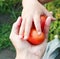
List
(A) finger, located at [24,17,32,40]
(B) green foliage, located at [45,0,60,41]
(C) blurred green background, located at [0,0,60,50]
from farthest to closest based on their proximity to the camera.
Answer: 1. (C) blurred green background, located at [0,0,60,50]
2. (B) green foliage, located at [45,0,60,41]
3. (A) finger, located at [24,17,32,40]

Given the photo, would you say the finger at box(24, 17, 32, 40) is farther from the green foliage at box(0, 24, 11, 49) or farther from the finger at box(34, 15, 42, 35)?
the green foliage at box(0, 24, 11, 49)

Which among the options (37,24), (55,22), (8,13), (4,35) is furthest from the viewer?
(8,13)

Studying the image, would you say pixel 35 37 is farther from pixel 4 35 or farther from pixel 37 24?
pixel 4 35

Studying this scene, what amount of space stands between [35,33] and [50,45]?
1.87 ft

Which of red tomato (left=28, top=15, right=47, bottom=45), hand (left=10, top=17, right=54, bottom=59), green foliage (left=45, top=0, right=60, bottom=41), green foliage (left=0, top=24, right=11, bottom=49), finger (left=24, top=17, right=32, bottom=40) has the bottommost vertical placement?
green foliage (left=0, top=24, right=11, bottom=49)

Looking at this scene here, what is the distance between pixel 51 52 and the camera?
1.67m

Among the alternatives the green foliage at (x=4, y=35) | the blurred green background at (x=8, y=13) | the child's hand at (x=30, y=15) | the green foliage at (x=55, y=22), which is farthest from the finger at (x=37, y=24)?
the green foliage at (x=4, y=35)

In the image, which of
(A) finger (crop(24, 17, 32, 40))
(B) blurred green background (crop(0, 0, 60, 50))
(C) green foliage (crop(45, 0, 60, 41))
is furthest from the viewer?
(B) blurred green background (crop(0, 0, 60, 50))

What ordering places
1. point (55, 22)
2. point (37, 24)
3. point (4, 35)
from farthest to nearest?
point (4, 35) → point (55, 22) → point (37, 24)

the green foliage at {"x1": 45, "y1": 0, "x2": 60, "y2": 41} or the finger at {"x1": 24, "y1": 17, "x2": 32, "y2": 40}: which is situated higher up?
the finger at {"x1": 24, "y1": 17, "x2": 32, "y2": 40}

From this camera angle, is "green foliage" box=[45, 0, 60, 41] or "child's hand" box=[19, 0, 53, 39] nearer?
"child's hand" box=[19, 0, 53, 39]

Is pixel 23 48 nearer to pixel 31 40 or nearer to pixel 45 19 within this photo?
pixel 31 40

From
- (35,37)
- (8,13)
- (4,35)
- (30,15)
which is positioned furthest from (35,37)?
(8,13)

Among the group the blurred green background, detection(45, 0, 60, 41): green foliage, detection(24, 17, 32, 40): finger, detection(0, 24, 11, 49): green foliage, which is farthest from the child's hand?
detection(0, 24, 11, 49): green foliage
